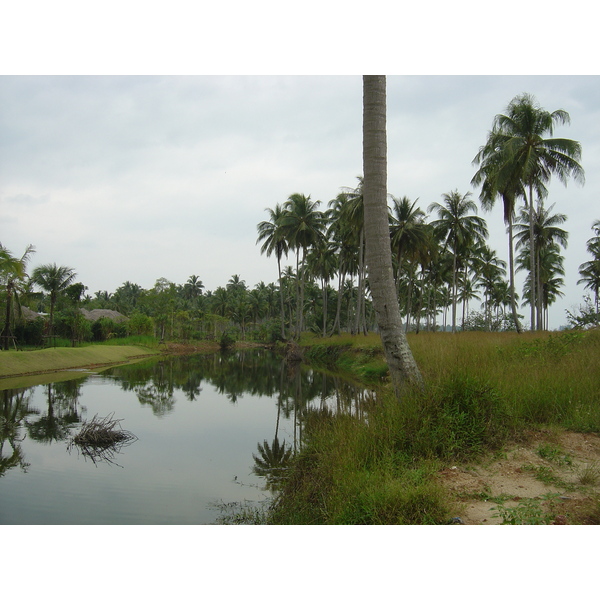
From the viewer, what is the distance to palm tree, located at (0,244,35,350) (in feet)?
91.6

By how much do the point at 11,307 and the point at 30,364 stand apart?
6.87 meters

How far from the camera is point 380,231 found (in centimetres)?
732

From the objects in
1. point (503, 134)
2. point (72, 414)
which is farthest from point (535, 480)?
point (503, 134)

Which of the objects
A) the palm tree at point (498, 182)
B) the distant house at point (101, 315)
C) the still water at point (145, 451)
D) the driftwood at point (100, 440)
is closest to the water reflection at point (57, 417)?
the still water at point (145, 451)

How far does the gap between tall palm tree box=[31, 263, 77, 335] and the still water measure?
63.8 ft

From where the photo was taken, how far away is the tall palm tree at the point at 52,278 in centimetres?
3654

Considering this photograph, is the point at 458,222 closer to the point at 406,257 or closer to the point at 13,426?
the point at 406,257

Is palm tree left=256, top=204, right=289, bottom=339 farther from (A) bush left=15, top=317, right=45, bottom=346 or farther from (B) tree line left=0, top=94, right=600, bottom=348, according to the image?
(A) bush left=15, top=317, right=45, bottom=346

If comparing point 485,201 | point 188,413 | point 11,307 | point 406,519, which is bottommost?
point 188,413

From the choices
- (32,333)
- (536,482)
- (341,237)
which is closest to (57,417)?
(536,482)

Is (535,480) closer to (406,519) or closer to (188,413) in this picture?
(406,519)

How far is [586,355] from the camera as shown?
973cm

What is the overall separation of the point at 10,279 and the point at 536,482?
3335cm

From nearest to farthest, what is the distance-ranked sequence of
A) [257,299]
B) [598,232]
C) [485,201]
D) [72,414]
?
1. [72,414]
2. [485,201]
3. [598,232]
4. [257,299]
